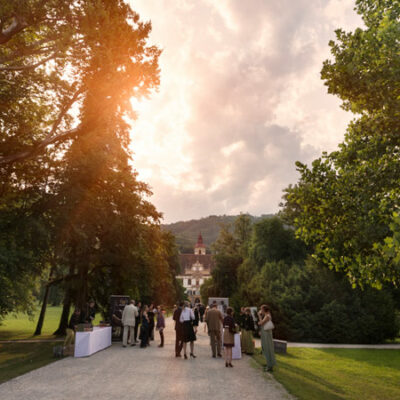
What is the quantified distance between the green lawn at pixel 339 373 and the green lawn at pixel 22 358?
725cm

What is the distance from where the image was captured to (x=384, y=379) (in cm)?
1085

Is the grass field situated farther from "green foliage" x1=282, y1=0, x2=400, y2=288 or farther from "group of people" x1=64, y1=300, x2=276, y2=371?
"green foliage" x1=282, y1=0, x2=400, y2=288

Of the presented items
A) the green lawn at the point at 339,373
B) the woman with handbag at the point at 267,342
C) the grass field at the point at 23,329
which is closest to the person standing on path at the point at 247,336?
the green lawn at the point at 339,373

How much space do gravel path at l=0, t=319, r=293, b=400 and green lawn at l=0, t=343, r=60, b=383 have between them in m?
0.62

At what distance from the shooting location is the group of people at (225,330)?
10727 millimetres

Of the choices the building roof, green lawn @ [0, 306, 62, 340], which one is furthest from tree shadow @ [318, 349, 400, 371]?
the building roof

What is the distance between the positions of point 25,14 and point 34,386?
445 inches

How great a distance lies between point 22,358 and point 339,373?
12052mm

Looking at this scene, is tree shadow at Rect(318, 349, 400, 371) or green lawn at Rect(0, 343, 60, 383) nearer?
green lawn at Rect(0, 343, 60, 383)

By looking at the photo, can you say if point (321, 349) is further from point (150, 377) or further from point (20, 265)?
point (20, 265)

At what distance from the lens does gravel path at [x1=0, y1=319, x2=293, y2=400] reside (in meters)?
7.37

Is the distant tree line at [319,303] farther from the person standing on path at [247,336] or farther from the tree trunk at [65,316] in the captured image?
the tree trunk at [65,316]

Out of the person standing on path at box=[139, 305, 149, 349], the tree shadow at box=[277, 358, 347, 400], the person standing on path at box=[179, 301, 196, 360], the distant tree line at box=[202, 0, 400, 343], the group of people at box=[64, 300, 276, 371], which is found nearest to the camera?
the tree shadow at box=[277, 358, 347, 400]

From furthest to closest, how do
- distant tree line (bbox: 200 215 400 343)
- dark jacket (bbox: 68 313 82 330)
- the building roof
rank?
the building roof → distant tree line (bbox: 200 215 400 343) → dark jacket (bbox: 68 313 82 330)
